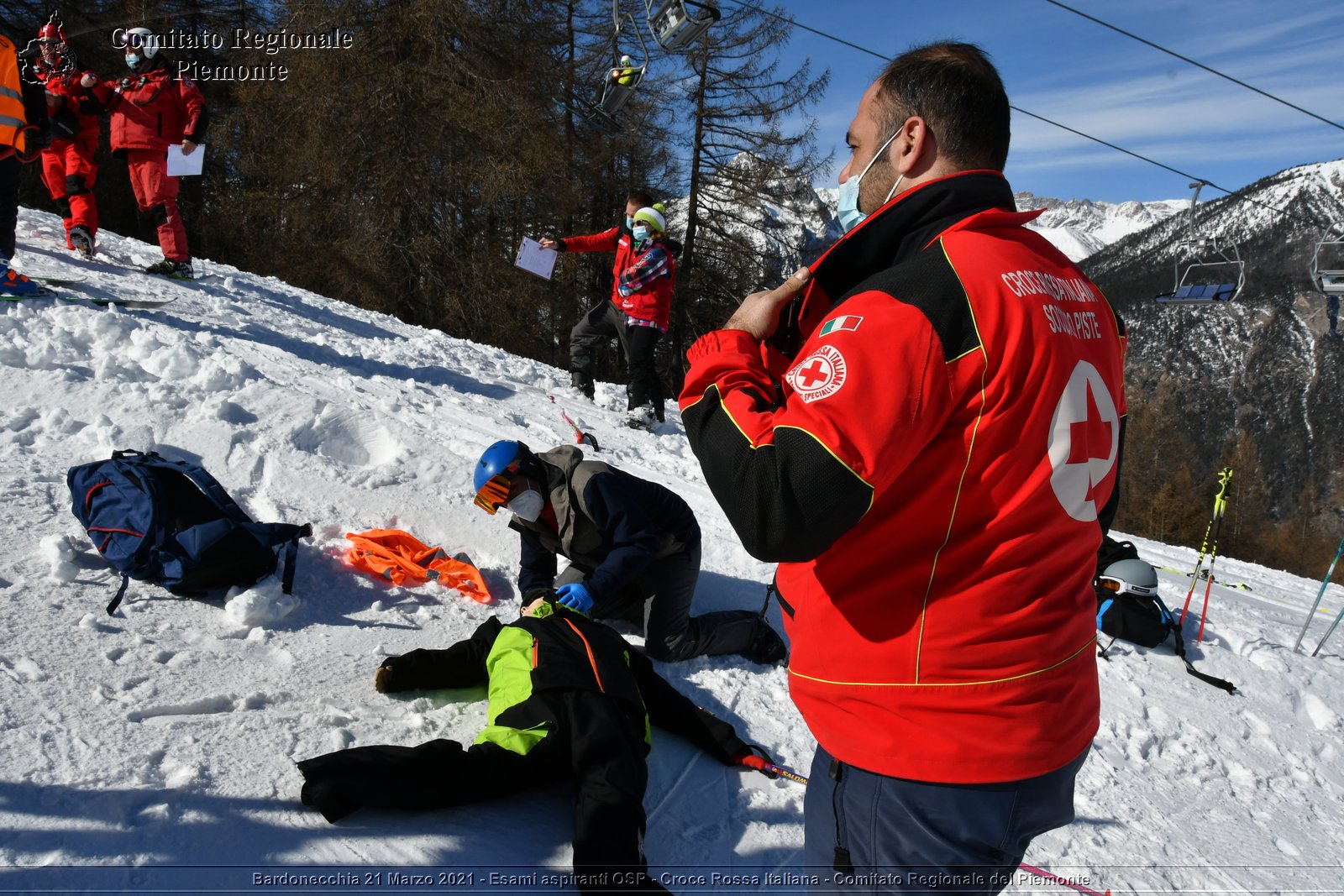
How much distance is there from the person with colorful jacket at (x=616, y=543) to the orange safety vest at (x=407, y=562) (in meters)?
0.28

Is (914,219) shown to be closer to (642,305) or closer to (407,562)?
(407,562)

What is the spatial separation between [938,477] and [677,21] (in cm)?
843

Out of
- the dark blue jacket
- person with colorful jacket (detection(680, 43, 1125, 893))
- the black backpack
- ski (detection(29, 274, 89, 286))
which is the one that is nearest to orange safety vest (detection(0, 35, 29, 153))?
ski (detection(29, 274, 89, 286))

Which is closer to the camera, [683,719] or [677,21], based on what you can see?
[683,719]

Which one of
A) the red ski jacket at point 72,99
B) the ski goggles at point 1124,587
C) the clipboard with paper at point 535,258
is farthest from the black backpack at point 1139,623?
the red ski jacket at point 72,99

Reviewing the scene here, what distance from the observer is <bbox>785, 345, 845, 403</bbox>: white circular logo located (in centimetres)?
105

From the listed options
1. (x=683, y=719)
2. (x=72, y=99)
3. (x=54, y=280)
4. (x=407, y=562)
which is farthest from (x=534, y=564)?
(x=72, y=99)

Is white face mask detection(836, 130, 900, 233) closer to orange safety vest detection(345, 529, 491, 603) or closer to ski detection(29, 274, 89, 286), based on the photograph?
orange safety vest detection(345, 529, 491, 603)

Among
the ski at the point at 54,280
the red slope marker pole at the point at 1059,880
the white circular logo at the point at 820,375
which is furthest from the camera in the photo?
the ski at the point at 54,280

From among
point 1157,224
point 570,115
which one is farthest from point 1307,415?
point 570,115

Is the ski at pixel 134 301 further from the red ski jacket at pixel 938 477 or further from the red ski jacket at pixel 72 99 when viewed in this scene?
the red ski jacket at pixel 938 477

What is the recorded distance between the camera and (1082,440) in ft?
3.88

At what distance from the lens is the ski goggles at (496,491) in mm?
3596

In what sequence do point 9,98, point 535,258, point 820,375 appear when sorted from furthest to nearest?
point 535,258 < point 9,98 < point 820,375
